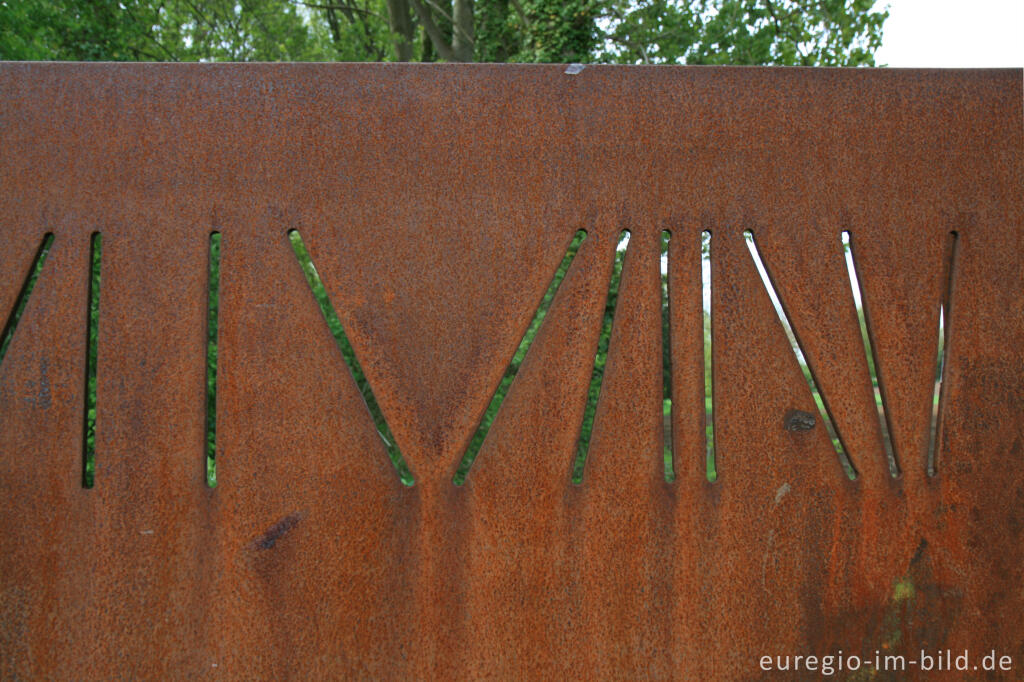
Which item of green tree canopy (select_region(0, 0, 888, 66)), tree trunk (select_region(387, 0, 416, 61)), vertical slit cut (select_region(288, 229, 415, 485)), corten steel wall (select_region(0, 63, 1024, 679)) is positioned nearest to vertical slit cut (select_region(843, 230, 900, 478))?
corten steel wall (select_region(0, 63, 1024, 679))

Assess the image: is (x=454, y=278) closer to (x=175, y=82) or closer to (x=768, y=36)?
(x=175, y=82)

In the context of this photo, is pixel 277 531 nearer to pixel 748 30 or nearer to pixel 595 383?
pixel 595 383

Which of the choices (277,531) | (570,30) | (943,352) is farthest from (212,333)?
(570,30)

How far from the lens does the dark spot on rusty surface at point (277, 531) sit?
7.50 feet

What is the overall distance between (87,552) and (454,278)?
129 cm

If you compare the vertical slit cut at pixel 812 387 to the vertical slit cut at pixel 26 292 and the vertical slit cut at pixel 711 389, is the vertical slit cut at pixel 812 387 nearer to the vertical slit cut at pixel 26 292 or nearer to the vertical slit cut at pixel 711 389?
the vertical slit cut at pixel 711 389

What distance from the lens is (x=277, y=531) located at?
90.2 inches

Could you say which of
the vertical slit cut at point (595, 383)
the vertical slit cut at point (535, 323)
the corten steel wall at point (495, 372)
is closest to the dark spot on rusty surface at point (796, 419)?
the corten steel wall at point (495, 372)

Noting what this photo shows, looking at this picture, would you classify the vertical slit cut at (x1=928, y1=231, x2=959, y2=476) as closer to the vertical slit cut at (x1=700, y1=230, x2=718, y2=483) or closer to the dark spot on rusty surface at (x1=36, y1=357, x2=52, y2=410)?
the vertical slit cut at (x1=700, y1=230, x2=718, y2=483)

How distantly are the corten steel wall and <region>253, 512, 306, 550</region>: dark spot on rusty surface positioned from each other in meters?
0.01

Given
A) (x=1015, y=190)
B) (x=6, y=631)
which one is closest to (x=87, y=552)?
(x=6, y=631)

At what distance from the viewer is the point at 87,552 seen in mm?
2260

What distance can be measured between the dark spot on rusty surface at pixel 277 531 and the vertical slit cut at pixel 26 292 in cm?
90

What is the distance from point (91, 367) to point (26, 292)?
0.28 metres
